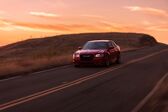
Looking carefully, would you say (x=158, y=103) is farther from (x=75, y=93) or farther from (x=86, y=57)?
(x=86, y=57)

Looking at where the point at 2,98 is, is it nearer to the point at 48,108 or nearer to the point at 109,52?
the point at 48,108

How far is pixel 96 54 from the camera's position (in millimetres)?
27594

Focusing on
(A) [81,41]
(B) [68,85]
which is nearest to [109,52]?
(B) [68,85]

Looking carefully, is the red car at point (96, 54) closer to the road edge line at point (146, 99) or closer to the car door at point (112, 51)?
the car door at point (112, 51)

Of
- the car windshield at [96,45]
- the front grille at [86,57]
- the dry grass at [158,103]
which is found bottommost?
the front grille at [86,57]

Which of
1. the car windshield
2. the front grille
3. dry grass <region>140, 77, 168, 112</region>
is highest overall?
the car windshield

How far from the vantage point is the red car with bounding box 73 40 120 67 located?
89.5 feet

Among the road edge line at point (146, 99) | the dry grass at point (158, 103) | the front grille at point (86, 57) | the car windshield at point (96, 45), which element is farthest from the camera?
the car windshield at point (96, 45)

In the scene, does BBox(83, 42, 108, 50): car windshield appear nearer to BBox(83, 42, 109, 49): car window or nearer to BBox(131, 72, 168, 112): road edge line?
BBox(83, 42, 109, 49): car window

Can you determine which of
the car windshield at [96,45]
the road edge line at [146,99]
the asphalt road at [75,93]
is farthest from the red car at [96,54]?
the road edge line at [146,99]

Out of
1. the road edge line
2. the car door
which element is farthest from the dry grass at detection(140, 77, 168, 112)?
the car door

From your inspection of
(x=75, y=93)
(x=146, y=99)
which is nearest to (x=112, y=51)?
(x=75, y=93)

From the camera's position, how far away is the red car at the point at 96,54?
2727 cm

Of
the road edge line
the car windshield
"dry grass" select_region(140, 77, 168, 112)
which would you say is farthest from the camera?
the car windshield
